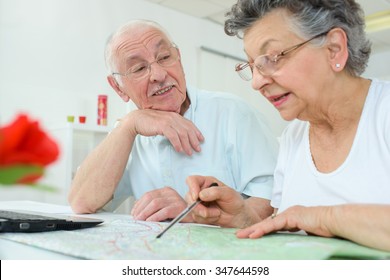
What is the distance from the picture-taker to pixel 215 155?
141cm

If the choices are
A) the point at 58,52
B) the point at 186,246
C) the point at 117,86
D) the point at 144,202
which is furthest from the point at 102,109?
the point at 186,246

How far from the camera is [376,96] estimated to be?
975 mm

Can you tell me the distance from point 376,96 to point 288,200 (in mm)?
339

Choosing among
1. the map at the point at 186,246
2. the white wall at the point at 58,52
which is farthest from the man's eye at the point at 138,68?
the white wall at the point at 58,52

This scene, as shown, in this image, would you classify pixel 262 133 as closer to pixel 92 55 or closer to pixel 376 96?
pixel 376 96

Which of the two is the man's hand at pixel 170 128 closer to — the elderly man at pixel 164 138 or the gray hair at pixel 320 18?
the elderly man at pixel 164 138

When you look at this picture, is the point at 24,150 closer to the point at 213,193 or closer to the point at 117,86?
the point at 213,193

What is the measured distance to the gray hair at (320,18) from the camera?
95 centimetres

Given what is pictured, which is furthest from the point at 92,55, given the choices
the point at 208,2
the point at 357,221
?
the point at 357,221

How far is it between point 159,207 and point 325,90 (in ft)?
1.62

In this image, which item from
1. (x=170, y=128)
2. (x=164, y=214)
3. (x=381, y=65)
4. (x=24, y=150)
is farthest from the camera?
(x=381, y=65)

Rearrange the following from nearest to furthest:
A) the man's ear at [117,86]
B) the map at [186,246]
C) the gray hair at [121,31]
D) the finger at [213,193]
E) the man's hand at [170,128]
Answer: the map at [186,246] → the finger at [213,193] → the man's hand at [170,128] → the gray hair at [121,31] → the man's ear at [117,86]

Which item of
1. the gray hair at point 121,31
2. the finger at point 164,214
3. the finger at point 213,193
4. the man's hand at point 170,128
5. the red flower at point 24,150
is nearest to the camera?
the red flower at point 24,150

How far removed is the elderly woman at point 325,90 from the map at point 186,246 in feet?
0.81
